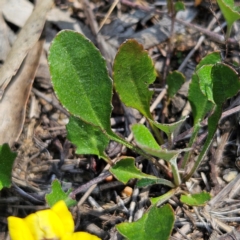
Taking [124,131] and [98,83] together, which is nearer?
[98,83]

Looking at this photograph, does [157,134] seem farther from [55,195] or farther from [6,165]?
[6,165]

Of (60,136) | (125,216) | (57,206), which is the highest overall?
(57,206)

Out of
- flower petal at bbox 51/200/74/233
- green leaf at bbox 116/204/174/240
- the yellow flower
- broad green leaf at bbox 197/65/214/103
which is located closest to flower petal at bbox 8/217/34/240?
the yellow flower

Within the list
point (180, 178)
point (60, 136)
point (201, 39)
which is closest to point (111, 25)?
point (201, 39)

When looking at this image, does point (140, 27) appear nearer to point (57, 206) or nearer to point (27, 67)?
point (27, 67)

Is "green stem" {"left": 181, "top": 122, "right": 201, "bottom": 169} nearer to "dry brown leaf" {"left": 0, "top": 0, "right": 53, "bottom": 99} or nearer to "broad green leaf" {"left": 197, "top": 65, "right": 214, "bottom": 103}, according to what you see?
"broad green leaf" {"left": 197, "top": 65, "right": 214, "bottom": 103}

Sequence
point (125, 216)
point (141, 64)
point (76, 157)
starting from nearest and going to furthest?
point (141, 64) → point (125, 216) → point (76, 157)

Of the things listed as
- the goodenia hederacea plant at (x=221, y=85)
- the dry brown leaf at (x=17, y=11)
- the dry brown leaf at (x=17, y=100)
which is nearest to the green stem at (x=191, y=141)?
the goodenia hederacea plant at (x=221, y=85)
